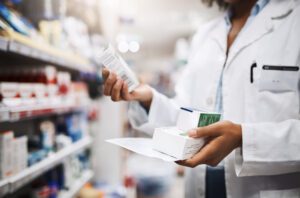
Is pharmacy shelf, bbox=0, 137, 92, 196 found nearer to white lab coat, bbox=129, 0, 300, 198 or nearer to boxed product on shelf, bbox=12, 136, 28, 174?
boxed product on shelf, bbox=12, 136, 28, 174

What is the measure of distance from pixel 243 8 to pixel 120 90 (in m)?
0.75

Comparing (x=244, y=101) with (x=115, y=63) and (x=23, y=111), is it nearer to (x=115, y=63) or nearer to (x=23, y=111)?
(x=115, y=63)

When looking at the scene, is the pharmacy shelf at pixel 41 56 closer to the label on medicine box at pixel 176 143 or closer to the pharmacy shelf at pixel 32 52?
the pharmacy shelf at pixel 32 52

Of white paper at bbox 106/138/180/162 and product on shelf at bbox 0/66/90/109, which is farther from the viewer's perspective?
product on shelf at bbox 0/66/90/109

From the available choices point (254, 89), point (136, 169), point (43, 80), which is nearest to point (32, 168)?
point (43, 80)

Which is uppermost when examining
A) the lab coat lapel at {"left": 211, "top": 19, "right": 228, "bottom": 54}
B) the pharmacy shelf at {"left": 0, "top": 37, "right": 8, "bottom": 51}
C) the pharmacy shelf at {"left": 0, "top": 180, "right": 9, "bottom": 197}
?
the lab coat lapel at {"left": 211, "top": 19, "right": 228, "bottom": 54}

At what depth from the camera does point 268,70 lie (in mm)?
1074

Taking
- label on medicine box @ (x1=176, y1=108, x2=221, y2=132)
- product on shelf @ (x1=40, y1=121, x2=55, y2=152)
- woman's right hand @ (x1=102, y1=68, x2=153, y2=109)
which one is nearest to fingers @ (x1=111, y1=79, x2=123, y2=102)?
woman's right hand @ (x1=102, y1=68, x2=153, y2=109)

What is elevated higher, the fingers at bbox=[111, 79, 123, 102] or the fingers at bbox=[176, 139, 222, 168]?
the fingers at bbox=[111, 79, 123, 102]

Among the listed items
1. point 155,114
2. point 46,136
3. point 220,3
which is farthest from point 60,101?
point 220,3

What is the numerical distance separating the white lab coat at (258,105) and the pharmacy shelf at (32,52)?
1.93 ft

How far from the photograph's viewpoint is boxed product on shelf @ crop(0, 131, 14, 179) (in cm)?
126

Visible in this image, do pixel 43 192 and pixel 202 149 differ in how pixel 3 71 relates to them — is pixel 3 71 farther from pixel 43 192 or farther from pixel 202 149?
pixel 202 149

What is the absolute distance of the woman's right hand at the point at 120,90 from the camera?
1.03 meters
